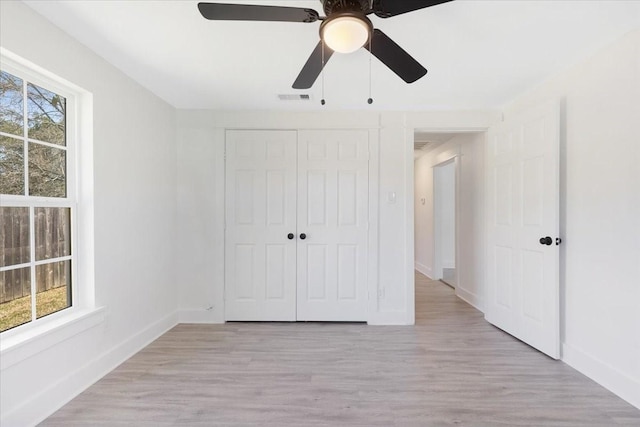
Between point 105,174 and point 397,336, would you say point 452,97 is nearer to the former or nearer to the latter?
point 397,336

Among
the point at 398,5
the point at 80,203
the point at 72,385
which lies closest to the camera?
the point at 398,5

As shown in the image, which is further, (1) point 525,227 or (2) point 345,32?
(1) point 525,227

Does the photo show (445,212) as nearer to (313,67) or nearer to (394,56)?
(394,56)

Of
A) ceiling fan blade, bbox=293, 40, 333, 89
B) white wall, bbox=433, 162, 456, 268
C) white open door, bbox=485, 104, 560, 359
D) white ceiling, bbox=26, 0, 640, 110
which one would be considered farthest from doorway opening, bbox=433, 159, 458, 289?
ceiling fan blade, bbox=293, 40, 333, 89

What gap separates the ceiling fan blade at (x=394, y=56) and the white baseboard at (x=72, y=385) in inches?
103

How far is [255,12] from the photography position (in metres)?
1.29

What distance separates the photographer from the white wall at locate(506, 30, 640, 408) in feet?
6.31

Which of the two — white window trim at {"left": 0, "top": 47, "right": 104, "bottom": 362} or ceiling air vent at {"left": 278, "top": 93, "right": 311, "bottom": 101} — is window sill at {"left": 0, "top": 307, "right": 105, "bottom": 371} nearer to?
white window trim at {"left": 0, "top": 47, "right": 104, "bottom": 362}

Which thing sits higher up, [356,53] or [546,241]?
[356,53]

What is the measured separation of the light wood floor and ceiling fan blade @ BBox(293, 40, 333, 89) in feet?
6.44

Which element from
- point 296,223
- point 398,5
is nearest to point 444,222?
point 296,223

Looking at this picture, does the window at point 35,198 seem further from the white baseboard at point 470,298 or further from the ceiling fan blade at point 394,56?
the white baseboard at point 470,298

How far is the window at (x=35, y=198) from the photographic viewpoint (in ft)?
5.58

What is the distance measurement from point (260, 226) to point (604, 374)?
303 centimetres
